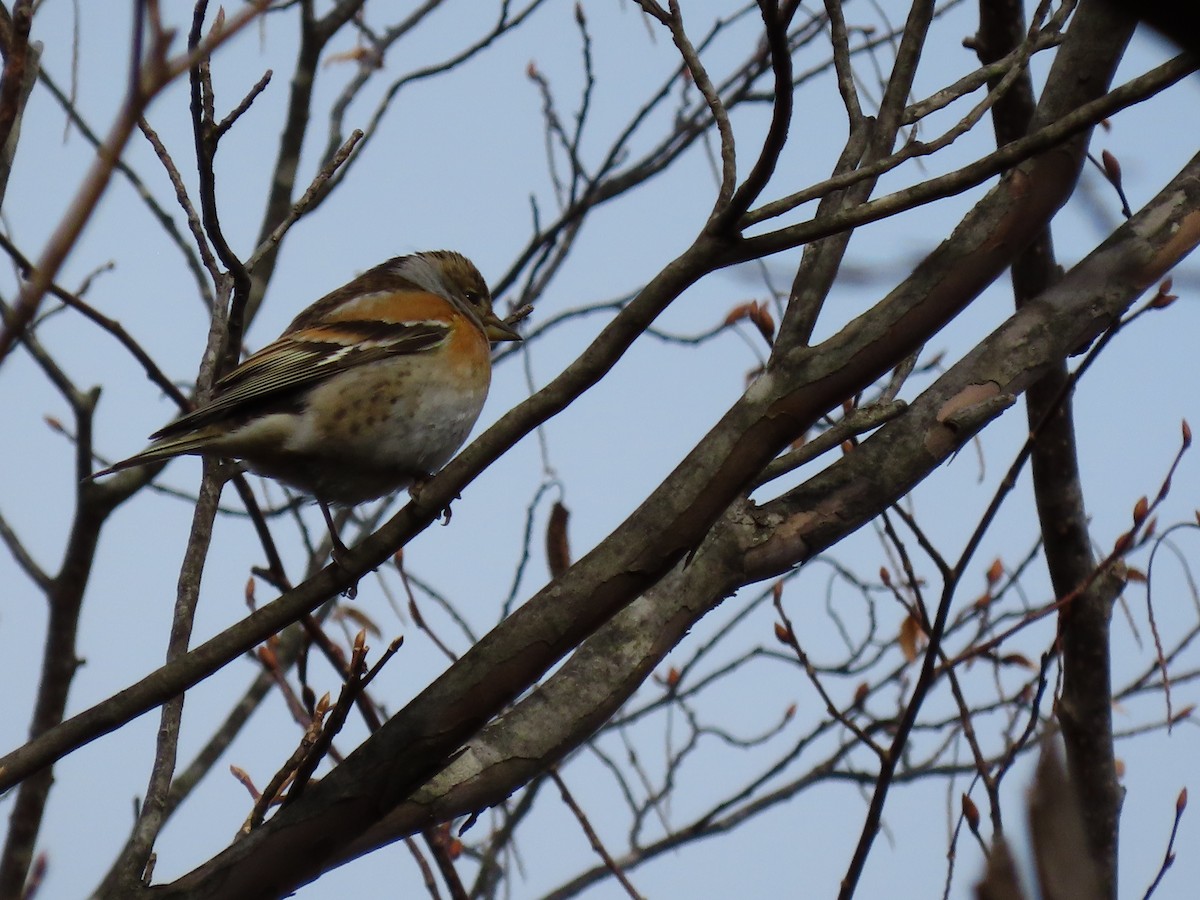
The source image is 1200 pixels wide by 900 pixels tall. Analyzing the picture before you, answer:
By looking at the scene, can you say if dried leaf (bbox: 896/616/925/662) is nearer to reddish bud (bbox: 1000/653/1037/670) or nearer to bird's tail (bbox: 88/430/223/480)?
reddish bud (bbox: 1000/653/1037/670)

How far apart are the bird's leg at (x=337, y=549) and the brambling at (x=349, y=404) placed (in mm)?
14

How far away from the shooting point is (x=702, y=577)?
337cm

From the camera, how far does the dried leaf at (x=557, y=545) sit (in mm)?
3863

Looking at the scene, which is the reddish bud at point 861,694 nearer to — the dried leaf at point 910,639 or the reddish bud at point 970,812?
the dried leaf at point 910,639

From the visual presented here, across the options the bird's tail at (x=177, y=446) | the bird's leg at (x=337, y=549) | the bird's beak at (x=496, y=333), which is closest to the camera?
the bird's leg at (x=337, y=549)

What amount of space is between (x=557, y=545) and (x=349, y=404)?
0.99 meters

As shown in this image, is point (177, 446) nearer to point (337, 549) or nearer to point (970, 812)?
point (337, 549)

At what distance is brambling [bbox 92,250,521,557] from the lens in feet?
13.6

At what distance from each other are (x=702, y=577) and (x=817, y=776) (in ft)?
10.7

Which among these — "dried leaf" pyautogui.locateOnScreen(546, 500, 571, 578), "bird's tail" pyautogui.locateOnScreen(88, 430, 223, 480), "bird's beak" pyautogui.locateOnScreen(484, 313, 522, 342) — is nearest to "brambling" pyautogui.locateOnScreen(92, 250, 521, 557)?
"bird's tail" pyautogui.locateOnScreen(88, 430, 223, 480)

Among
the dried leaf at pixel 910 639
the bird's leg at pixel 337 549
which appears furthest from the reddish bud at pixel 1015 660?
the bird's leg at pixel 337 549

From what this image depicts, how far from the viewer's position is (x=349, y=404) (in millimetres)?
4410

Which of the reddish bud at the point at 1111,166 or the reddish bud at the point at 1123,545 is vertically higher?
the reddish bud at the point at 1111,166

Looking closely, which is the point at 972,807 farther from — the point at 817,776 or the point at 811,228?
the point at 817,776
